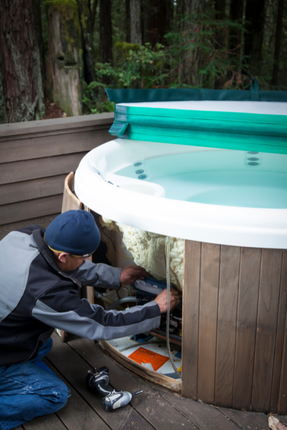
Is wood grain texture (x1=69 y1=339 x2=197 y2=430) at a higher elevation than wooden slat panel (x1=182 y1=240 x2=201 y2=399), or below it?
below

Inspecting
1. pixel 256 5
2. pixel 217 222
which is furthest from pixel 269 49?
pixel 217 222

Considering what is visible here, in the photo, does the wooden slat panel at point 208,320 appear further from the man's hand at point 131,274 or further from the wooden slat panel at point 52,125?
the wooden slat panel at point 52,125

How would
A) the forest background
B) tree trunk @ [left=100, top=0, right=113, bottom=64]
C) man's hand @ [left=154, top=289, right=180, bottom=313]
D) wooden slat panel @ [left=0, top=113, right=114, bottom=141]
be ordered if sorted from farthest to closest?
tree trunk @ [left=100, top=0, right=113, bottom=64]
the forest background
wooden slat panel @ [left=0, top=113, right=114, bottom=141]
man's hand @ [left=154, top=289, right=180, bottom=313]

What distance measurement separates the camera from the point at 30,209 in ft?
7.93

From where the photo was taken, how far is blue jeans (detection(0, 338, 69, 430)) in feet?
4.49

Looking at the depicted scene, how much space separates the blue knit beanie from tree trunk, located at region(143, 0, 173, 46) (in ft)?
26.4

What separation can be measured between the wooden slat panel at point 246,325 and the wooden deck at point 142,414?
76mm

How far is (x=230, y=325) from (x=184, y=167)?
1720 millimetres

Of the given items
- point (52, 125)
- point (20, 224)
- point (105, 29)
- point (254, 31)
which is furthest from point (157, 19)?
point (20, 224)

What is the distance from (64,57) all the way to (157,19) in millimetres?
5617

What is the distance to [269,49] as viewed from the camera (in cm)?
1045

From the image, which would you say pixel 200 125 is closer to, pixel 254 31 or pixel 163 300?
pixel 163 300

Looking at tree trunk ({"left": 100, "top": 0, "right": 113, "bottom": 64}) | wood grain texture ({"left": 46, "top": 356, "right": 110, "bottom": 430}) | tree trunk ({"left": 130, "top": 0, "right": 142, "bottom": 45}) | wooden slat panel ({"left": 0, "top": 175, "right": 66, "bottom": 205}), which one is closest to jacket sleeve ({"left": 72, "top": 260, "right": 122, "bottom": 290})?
wood grain texture ({"left": 46, "top": 356, "right": 110, "bottom": 430})

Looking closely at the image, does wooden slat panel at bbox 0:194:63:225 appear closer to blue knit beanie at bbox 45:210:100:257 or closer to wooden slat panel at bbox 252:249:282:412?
blue knit beanie at bbox 45:210:100:257
